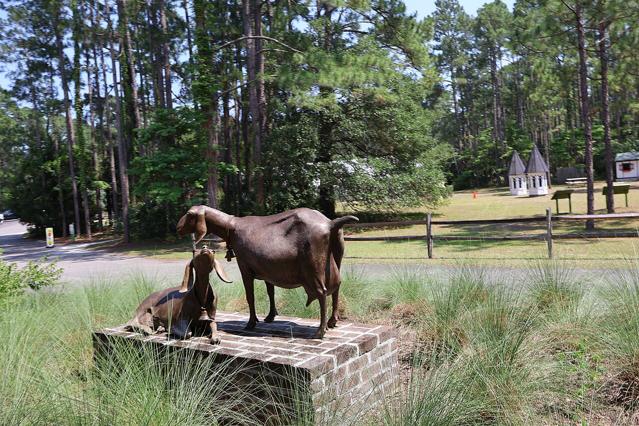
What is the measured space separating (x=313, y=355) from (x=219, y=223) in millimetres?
1437

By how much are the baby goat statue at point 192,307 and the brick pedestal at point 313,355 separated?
0.12 m

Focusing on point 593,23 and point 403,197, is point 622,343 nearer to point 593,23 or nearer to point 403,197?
point 593,23

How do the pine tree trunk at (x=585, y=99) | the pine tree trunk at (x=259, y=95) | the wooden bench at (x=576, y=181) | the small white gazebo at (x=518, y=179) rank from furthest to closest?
the wooden bench at (x=576, y=181), the small white gazebo at (x=518, y=179), the pine tree trunk at (x=259, y=95), the pine tree trunk at (x=585, y=99)

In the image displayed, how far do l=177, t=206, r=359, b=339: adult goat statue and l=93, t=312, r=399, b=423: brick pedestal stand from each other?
27 cm

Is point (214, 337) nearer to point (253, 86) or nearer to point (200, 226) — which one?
point (200, 226)

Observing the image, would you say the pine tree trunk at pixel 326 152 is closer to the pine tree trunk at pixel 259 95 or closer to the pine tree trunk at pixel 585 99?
the pine tree trunk at pixel 259 95

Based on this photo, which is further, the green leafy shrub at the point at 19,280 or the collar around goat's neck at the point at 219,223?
the green leafy shrub at the point at 19,280

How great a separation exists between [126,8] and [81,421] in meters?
22.6

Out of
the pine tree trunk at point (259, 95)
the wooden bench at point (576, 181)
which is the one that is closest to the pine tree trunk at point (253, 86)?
the pine tree trunk at point (259, 95)

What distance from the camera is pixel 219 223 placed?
4.36m

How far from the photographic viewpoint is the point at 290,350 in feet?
12.4

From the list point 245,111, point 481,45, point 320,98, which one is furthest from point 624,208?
point 481,45

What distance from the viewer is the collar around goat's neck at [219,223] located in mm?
4336

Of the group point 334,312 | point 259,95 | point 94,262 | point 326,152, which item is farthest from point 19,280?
point 326,152
